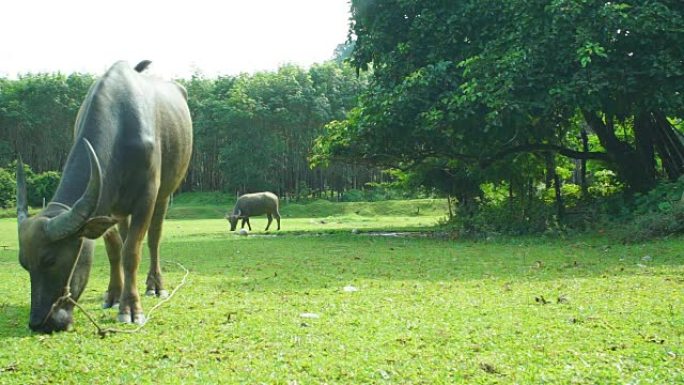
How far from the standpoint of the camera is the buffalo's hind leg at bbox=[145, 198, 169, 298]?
6785 millimetres

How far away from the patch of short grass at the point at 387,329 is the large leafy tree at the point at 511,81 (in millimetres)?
4353

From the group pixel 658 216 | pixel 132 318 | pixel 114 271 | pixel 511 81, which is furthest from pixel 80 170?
pixel 658 216

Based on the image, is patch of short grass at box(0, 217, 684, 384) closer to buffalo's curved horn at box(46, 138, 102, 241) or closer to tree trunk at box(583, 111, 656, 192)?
buffalo's curved horn at box(46, 138, 102, 241)

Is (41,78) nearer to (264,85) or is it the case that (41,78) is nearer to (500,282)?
(264,85)

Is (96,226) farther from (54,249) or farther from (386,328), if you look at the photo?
(386,328)

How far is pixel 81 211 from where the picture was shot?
435cm

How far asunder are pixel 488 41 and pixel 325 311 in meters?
9.45

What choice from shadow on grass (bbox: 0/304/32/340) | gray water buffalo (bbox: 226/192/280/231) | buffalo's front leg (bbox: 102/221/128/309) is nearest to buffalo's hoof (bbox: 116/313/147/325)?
shadow on grass (bbox: 0/304/32/340)

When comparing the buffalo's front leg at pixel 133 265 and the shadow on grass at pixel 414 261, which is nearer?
the buffalo's front leg at pixel 133 265

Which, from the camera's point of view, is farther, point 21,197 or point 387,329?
point 21,197

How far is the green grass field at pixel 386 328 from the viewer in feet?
12.1

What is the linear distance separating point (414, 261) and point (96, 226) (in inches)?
229

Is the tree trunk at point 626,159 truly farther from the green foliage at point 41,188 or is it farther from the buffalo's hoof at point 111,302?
the green foliage at point 41,188

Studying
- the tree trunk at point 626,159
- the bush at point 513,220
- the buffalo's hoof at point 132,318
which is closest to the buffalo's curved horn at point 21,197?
the buffalo's hoof at point 132,318
